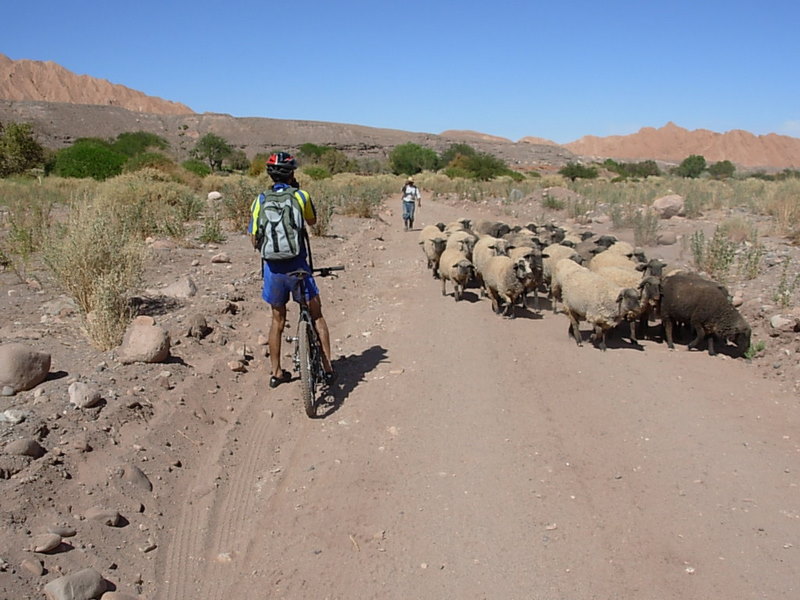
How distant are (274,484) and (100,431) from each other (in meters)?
1.46

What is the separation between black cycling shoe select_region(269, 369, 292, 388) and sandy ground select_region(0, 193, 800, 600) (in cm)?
8

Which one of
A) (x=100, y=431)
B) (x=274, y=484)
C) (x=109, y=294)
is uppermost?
(x=109, y=294)

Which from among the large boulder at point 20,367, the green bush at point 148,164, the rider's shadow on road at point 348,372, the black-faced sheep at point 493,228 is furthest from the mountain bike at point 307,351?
the green bush at point 148,164

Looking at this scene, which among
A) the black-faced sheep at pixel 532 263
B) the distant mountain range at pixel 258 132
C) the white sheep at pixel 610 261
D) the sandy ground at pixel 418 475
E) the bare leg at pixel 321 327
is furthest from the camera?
the distant mountain range at pixel 258 132

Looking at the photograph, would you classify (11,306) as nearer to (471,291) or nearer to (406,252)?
(471,291)

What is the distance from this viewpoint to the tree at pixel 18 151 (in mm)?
31078

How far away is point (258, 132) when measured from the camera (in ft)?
281

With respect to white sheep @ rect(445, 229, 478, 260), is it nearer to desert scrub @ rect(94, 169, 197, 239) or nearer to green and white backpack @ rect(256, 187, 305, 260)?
desert scrub @ rect(94, 169, 197, 239)

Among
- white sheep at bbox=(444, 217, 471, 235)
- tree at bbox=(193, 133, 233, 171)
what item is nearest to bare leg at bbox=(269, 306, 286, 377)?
white sheep at bbox=(444, 217, 471, 235)

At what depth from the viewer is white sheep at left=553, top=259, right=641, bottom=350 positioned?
25.8 ft

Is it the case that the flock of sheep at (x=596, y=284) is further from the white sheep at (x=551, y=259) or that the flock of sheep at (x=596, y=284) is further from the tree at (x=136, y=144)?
the tree at (x=136, y=144)

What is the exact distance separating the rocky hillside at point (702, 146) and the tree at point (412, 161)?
210ft

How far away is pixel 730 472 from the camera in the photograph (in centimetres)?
483

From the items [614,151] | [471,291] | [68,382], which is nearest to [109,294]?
[68,382]
